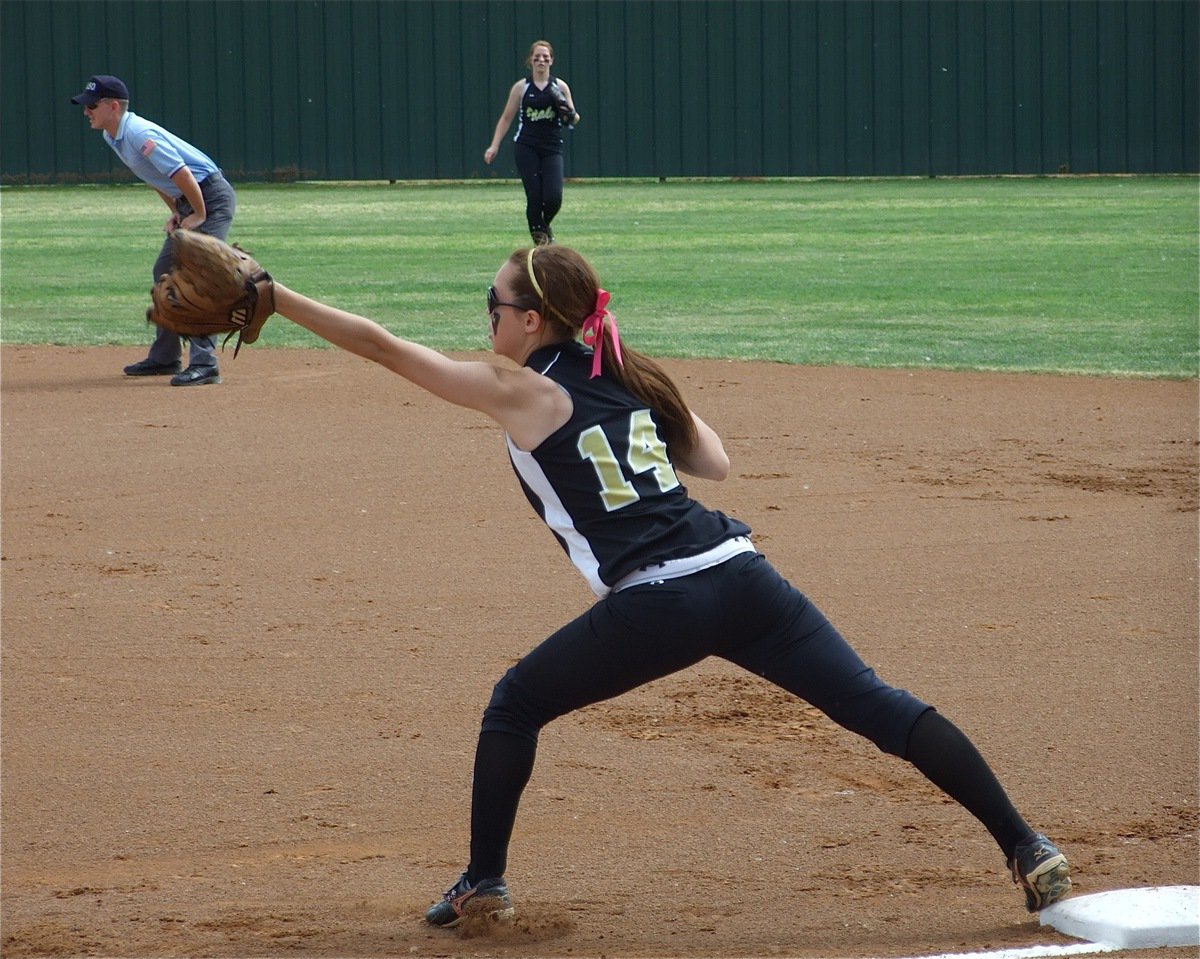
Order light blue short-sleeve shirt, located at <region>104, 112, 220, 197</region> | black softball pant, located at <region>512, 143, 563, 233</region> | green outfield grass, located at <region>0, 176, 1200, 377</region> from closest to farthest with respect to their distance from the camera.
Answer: light blue short-sleeve shirt, located at <region>104, 112, 220, 197</region> → green outfield grass, located at <region>0, 176, 1200, 377</region> → black softball pant, located at <region>512, 143, 563, 233</region>

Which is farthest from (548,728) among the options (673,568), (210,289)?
(210,289)

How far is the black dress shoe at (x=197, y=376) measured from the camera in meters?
10.3

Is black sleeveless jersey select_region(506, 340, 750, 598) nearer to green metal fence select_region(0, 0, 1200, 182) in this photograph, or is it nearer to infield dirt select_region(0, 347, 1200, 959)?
infield dirt select_region(0, 347, 1200, 959)

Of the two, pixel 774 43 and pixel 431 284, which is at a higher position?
pixel 774 43

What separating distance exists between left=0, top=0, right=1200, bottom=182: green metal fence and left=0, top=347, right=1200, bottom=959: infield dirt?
24.0m

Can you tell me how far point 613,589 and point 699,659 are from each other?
8.8 inches

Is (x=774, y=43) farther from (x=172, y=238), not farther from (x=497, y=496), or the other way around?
(x=172, y=238)

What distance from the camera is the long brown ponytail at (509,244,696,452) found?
3.27m

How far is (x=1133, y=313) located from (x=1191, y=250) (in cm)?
541

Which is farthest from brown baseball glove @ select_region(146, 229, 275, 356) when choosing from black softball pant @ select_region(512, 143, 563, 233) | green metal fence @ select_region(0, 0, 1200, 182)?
green metal fence @ select_region(0, 0, 1200, 182)

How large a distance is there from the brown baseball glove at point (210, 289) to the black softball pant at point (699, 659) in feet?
2.97

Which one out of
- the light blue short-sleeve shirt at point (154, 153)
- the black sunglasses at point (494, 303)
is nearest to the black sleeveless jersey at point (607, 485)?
the black sunglasses at point (494, 303)

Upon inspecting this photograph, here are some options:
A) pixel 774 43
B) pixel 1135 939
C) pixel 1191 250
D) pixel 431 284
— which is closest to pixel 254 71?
pixel 774 43

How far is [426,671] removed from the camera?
5.01 meters
